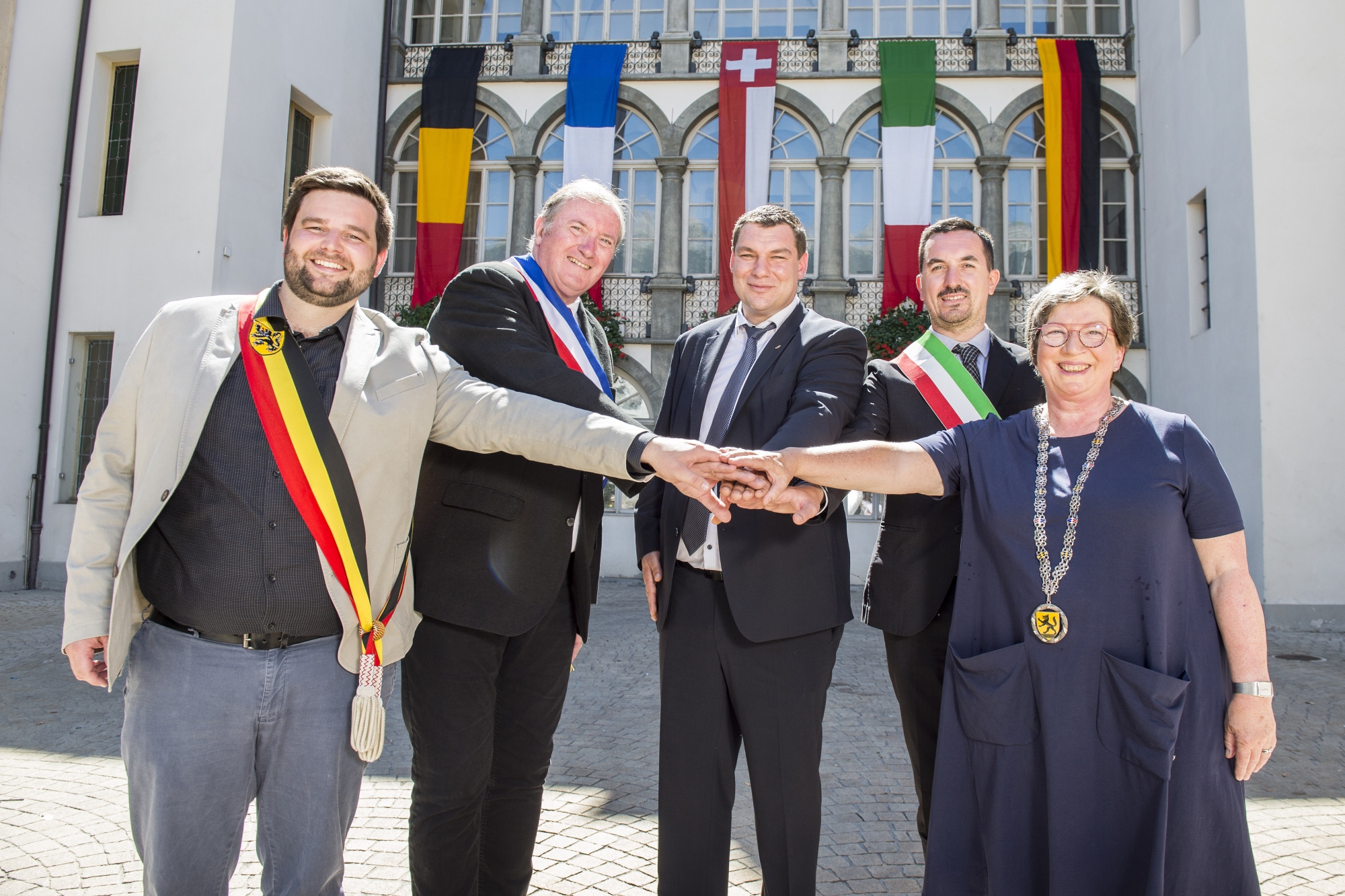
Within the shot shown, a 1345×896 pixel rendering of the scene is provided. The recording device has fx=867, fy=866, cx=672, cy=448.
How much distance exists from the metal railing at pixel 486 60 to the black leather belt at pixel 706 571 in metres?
15.1

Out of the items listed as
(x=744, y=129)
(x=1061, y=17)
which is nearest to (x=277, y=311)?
(x=744, y=129)

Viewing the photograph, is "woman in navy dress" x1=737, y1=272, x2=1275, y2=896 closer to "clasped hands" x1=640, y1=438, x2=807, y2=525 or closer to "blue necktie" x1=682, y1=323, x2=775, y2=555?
"clasped hands" x1=640, y1=438, x2=807, y2=525

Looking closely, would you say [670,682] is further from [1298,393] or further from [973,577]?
[1298,393]

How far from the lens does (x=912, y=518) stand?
301 cm

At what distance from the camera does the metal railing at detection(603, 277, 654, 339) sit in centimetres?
1509

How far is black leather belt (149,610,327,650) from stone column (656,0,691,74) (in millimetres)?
14995

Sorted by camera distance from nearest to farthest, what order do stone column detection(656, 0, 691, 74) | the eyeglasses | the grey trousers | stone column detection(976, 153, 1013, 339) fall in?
the grey trousers < the eyeglasses < stone column detection(976, 153, 1013, 339) < stone column detection(656, 0, 691, 74)

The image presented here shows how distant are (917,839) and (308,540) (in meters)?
2.95

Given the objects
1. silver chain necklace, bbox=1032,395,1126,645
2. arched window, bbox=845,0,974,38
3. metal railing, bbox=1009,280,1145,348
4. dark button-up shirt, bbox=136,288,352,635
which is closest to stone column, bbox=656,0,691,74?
arched window, bbox=845,0,974,38

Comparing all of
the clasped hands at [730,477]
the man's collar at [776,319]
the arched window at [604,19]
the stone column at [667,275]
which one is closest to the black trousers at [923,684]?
the clasped hands at [730,477]

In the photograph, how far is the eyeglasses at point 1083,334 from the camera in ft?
7.78

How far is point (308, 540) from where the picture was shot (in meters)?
2.12

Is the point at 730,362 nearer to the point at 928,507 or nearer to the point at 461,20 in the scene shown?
the point at 928,507

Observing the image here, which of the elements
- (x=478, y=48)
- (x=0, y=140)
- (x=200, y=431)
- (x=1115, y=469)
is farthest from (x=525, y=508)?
(x=478, y=48)
